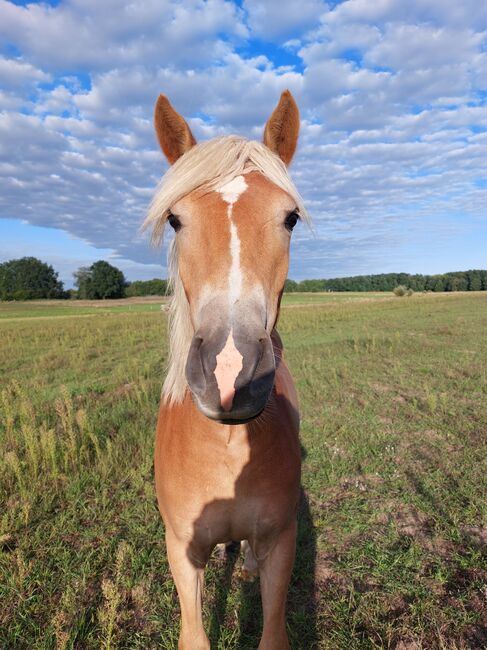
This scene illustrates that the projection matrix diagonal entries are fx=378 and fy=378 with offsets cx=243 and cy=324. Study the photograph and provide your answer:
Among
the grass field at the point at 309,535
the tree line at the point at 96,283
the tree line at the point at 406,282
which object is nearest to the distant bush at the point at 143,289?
the tree line at the point at 96,283

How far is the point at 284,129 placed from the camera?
2199mm

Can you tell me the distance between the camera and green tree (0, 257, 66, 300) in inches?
2942

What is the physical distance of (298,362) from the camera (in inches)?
416

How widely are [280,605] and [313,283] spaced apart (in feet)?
327

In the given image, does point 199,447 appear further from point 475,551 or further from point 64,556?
point 475,551

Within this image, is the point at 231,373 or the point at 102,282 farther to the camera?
the point at 102,282

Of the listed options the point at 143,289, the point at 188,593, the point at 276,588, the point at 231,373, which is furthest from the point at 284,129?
the point at 143,289

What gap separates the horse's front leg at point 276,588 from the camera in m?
1.90

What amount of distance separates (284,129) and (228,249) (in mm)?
1102

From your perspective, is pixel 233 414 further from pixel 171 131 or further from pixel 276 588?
pixel 171 131

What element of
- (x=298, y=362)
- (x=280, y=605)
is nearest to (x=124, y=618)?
(x=280, y=605)

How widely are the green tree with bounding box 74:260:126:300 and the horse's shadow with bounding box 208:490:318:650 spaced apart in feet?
224

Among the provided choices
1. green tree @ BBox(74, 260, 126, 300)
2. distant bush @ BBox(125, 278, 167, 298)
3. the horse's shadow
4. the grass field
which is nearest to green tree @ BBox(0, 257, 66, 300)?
green tree @ BBox(74, 260, 126, 300)

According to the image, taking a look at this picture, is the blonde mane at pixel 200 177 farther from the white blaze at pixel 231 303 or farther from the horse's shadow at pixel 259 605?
the horse's shadow at pixel 259 605
